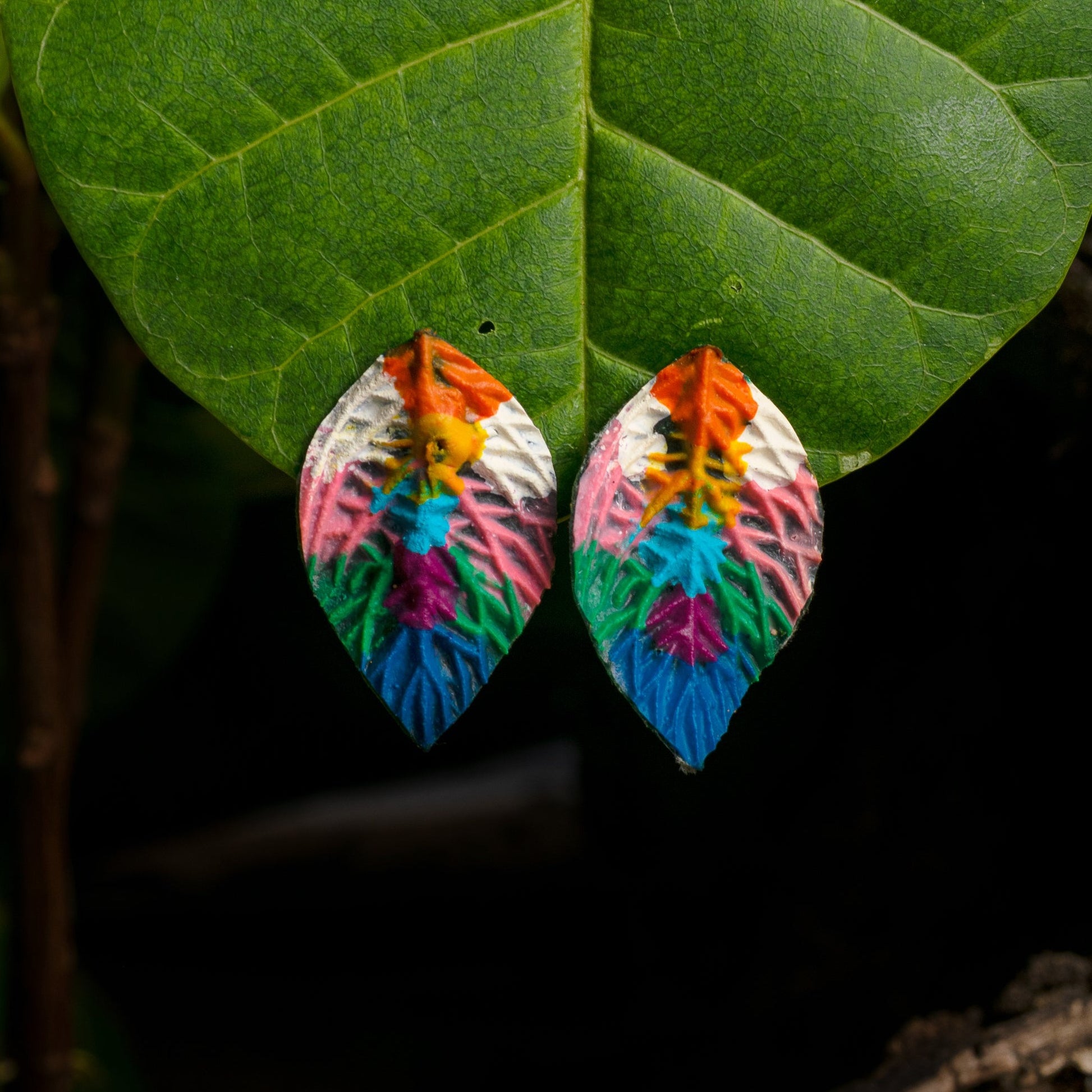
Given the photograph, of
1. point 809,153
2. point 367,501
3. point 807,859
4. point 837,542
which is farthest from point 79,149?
point 807,859

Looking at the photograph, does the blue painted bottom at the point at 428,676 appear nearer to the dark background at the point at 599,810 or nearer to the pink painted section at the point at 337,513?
the pink painted section at the point at 337,513

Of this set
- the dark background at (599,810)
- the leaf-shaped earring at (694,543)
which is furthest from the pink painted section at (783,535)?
the dark background at (599,810)

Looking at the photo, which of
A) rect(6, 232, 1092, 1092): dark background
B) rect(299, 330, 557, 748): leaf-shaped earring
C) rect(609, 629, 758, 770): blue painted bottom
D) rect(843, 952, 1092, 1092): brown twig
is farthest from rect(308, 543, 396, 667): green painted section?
rect(843, 952, 1092, 1092): brown twig

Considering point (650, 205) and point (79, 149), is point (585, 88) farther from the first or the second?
point (79, 149)

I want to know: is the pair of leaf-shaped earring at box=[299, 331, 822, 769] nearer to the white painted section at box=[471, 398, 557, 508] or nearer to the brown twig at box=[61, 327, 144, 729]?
the white painted section at box=[471, 398, 557, 508]

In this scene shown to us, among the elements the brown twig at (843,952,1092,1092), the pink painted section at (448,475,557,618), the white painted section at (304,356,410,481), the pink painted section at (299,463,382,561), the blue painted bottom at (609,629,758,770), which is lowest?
the brown twig at (843,952,1092,1092)

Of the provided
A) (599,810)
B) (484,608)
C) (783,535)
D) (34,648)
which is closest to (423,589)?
(484,608)

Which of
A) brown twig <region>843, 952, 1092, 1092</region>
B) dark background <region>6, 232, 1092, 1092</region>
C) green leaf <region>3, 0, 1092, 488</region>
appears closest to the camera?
green leaf <region>3, 0, 1092, 488</region>
